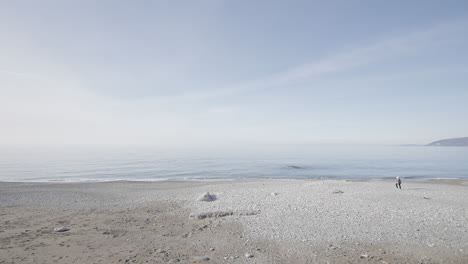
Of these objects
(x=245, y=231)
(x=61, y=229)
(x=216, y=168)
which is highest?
(x=61, y=229)

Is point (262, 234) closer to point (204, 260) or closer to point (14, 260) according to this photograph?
point (204, 260)

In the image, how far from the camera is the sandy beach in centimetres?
865

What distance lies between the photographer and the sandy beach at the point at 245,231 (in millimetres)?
8648

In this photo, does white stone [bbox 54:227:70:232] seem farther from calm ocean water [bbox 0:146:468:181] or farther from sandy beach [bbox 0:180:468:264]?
calm ocean water [bbox 0:146:468:181]

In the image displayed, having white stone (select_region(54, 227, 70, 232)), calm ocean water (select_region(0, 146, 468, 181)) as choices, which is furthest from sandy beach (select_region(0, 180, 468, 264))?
calm ocean water (select_region(0, 146, 468, 181))

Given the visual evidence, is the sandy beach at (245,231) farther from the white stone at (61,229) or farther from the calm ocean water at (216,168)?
the calm ocean water at (216,168)

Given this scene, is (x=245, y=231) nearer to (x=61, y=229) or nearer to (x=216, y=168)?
(x=61, y=229)

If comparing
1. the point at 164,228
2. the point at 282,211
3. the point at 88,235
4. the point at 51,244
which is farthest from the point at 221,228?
the point at 51,244

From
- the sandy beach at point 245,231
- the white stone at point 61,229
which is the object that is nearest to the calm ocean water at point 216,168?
the sandy beach at point 245,231

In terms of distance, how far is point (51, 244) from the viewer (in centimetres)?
986

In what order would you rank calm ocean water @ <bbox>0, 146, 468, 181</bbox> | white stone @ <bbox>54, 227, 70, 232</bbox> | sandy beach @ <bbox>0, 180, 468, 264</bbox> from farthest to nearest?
calm ocean water @ <bbox>0, 146, 468, 181</bbox> < white stone @ <bbox>54, 227, 70, 232</bbox> < sandy beach @ <bbox>0, 180, 468, 264</bbox>

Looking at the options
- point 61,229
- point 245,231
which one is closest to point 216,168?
point 61,229

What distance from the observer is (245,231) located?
1115 cm

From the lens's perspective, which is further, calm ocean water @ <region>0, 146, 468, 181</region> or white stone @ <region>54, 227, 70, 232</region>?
calm ocean water @ <region>0, 146, 468, 181</region>
